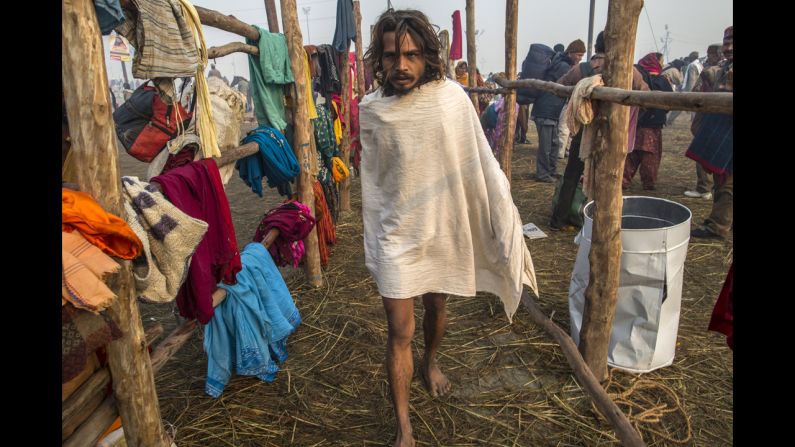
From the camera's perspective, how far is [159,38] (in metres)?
2.04

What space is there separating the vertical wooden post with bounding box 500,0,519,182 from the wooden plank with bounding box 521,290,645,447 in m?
3.10

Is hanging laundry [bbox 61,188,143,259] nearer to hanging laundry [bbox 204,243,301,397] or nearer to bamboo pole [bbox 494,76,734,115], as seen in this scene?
hanging laundry [bbox 204,243,301,397]

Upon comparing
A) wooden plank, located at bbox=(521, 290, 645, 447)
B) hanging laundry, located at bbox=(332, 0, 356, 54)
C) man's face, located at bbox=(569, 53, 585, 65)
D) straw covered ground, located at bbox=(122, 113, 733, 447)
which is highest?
hanging laundry, located at bbox=(332, 0, 356, 54)

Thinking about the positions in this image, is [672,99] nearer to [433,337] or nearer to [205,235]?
[433,337]

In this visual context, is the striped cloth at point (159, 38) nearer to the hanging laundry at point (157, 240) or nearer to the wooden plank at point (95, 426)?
the hanging laundry at point (157, 240)

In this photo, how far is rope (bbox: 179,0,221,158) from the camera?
7.61 ft

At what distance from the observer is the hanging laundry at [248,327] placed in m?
2.92

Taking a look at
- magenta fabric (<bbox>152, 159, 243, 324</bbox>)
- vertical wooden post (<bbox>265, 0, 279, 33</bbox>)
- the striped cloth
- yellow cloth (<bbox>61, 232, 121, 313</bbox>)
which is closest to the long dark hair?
the striped cloth

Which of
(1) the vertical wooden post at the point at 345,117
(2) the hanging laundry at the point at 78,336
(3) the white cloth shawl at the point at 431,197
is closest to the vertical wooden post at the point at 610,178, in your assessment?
(3) the white cloth shawl at the point at 431,197

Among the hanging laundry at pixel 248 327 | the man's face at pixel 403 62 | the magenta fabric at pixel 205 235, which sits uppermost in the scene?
the man's face at pixel 403 62

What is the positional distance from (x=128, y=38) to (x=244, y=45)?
4.85 feet

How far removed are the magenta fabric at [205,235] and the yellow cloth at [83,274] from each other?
78 centimetres
